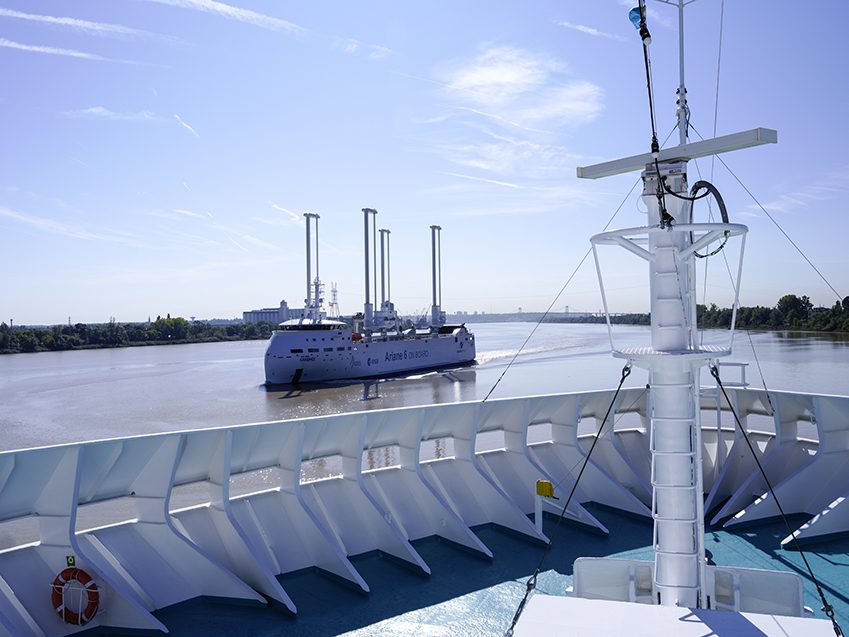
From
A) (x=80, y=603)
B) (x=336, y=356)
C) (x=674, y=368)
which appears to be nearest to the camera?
(x=674, y=368)

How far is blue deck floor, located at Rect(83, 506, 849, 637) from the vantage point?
6129mm

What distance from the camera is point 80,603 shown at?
5844 millimetres

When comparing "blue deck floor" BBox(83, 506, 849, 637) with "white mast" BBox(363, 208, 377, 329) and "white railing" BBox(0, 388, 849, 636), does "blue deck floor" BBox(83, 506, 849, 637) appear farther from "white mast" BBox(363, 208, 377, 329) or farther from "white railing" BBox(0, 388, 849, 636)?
"white mast" BBox(363, 208, 377, 329)

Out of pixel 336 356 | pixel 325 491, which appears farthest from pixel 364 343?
pixel 325 491

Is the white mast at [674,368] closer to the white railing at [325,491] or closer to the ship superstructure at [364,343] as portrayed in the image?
the white railing at [325,491]

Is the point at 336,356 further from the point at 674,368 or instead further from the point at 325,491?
the point at 674,368

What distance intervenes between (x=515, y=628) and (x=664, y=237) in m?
2.98

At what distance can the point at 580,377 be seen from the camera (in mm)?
38938

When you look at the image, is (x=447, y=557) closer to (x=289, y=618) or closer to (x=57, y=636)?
(x=289, y=618)

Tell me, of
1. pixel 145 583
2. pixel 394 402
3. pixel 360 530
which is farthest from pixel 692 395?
pixel 394 402

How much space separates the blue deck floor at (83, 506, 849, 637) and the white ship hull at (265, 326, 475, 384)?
1246 inches

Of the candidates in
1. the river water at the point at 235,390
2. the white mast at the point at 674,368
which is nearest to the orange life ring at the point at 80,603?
the white mast at the point at 674,368

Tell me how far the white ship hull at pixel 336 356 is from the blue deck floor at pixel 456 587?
104 ft

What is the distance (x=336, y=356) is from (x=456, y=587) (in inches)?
1356
